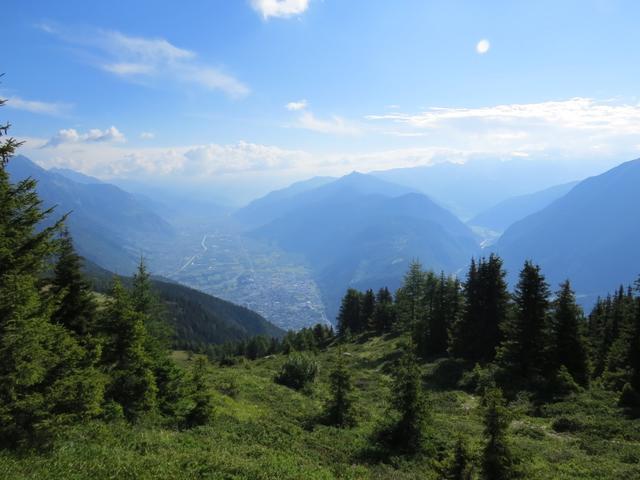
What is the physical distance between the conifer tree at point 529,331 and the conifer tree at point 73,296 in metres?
33.2

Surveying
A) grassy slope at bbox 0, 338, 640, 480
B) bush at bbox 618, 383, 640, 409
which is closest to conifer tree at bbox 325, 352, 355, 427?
grassy slope at bbox 0, 338, 640, 480

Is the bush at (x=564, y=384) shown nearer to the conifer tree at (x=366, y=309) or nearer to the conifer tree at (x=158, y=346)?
the conifer tree at (x=158, y=346)

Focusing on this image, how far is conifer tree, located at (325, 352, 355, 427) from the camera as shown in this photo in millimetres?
24812

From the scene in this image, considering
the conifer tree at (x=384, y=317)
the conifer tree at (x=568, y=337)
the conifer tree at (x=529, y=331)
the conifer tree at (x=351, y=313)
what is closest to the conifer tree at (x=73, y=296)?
the conifer tree at (x=529, y=331)

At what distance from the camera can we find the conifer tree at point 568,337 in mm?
34312

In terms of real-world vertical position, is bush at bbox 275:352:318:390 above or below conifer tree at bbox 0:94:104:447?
below

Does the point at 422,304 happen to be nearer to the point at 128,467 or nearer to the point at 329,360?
the point at 329,360

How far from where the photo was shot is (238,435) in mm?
20484

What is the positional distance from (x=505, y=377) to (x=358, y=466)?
931 inches

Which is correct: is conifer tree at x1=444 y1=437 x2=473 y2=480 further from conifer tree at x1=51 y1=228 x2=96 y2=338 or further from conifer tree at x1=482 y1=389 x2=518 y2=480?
conifer tree at x1=51 y1=228 x2=96 y2=338

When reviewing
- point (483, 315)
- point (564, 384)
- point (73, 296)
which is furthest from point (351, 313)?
point (73, 296)

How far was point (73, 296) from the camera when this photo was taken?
22.5 metres

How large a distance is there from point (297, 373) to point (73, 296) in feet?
76.0

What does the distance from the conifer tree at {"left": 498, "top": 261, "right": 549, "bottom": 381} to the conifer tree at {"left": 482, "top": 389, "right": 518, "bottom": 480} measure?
24.9m
